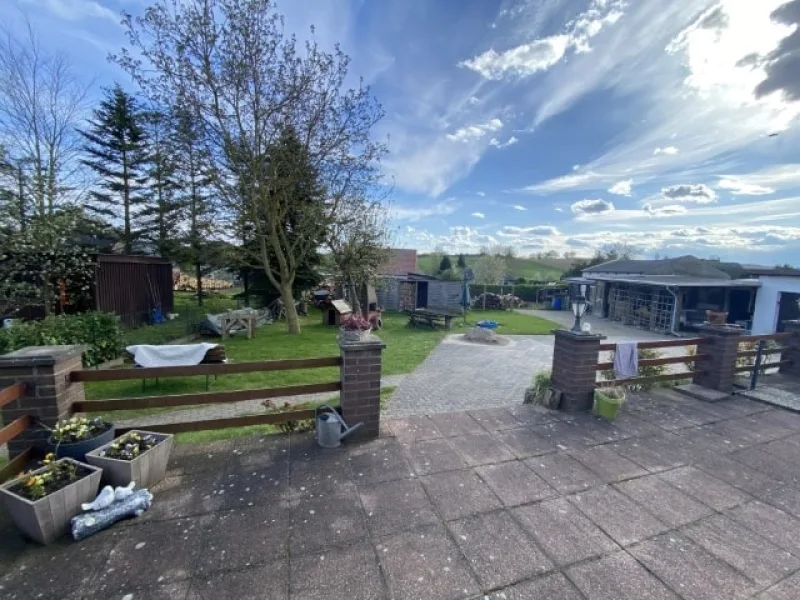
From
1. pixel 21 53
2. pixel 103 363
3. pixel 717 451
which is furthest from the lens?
pixel 21 53

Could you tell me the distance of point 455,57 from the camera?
24.8 feet

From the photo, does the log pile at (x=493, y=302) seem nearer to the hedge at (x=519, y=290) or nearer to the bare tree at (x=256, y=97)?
the hedge at (x=519, y=290)

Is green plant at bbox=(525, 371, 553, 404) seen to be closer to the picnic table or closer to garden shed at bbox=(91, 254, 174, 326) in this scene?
the picnic table

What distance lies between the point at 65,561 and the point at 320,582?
1.36 m

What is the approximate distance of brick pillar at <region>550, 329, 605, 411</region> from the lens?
13.0 feet

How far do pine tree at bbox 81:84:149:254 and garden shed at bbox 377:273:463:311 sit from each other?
45.1ft

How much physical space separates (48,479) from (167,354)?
Answer: 14.9 ft

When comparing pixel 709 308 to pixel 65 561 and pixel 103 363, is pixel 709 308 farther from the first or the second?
pixel 103 363

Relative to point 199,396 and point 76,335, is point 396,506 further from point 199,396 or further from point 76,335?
point 76,335

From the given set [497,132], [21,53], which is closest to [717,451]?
[497,132]

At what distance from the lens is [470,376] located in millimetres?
7711

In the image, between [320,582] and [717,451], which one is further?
[717,451]

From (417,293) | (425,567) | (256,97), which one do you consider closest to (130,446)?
(425,567)

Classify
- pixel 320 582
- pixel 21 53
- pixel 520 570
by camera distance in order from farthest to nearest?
pixel 21 53, pixel 520 570, pixel 320 582
